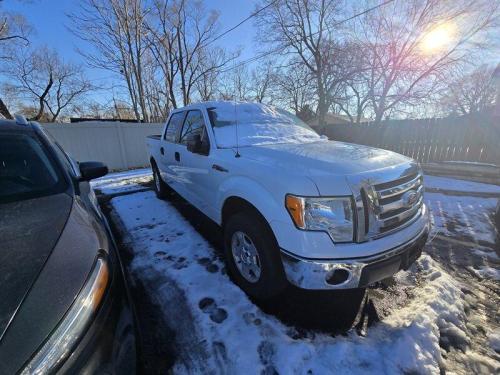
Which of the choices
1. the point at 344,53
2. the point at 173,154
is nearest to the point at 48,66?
the point at 344,53

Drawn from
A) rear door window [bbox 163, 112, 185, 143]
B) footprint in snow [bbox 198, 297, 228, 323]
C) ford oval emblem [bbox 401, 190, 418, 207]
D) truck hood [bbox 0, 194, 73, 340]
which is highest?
rear door window [bbox 163, 112, 185, 143]

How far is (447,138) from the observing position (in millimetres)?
9484

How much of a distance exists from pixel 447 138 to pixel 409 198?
9.50 m

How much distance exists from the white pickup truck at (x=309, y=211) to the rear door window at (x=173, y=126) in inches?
55.0

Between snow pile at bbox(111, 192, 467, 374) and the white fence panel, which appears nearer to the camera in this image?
snow pile at bbox(111, 192, 467, 374)

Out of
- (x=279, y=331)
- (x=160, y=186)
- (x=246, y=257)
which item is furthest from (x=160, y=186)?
(x=279, y=331)

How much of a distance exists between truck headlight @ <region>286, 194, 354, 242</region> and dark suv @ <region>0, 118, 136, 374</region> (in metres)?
1.21

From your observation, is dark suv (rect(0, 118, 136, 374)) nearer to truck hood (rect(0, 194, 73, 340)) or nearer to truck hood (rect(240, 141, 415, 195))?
truck hood (rect(0, 194, 73, 340))

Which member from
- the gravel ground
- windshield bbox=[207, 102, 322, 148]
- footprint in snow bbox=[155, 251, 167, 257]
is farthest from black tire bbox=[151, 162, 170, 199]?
windshield bbox=[207, 102, 322, 148]

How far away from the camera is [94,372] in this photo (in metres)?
1.04

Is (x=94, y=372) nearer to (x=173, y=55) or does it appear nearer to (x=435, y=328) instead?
(x=435, y=328)

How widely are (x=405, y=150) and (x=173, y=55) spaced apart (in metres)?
19.5

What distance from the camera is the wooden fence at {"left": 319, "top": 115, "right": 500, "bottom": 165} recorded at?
348 inches

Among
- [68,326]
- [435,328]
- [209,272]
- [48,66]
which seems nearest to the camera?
[68,326]
